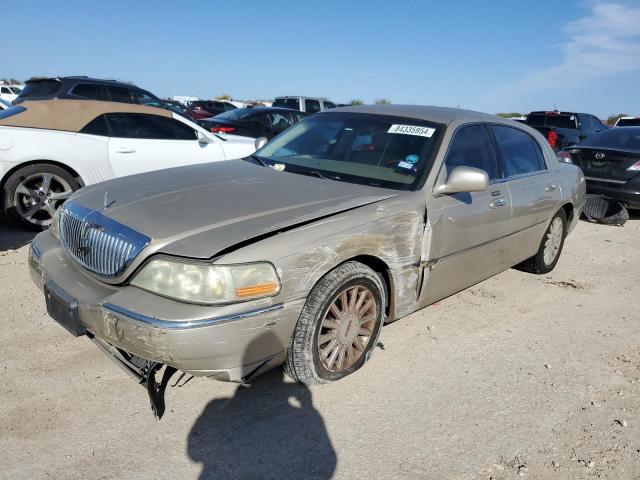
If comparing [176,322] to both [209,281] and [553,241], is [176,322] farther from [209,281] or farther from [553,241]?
[553,241]

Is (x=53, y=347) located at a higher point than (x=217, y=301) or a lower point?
lower

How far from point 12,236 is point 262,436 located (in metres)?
4.38

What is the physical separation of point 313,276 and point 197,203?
0.81m

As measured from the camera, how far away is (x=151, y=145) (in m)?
6.36

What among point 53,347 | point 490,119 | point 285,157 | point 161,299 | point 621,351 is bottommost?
point 621,351

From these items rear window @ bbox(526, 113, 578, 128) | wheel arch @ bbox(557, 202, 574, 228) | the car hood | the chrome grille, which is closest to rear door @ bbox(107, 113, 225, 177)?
the car hood

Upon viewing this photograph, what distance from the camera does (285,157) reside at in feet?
13.3

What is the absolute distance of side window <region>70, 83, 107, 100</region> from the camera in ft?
32.3

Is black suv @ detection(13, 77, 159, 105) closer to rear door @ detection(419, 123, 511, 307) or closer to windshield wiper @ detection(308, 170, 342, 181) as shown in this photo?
windshield wiper @ detection(308, 170, 342, 181)

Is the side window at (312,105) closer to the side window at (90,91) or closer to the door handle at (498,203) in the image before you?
the side window at (90,91)

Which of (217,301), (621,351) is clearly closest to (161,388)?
(217,301)

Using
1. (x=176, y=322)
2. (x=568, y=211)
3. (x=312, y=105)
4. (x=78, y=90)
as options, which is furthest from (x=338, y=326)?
(x=312, y=105)

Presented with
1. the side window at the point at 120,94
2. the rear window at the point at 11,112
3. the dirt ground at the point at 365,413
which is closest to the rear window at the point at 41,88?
the side window at the point at 120,94

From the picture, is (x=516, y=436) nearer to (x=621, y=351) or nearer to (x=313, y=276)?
(x=313, y=276)
